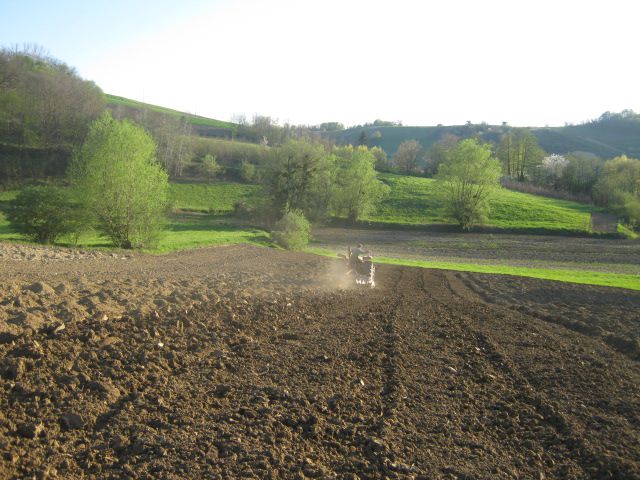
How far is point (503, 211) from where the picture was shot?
75.0 meters

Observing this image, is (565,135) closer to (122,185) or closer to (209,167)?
(209,167)

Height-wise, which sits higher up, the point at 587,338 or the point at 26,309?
the point at 26,309

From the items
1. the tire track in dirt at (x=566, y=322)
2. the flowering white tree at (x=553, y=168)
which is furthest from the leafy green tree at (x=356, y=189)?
the flowering white tree at (x=553, y=168)

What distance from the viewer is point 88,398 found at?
7.01 meters

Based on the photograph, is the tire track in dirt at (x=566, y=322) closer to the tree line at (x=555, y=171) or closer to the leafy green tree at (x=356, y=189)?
the leafy green tree at (x=356, y=189)

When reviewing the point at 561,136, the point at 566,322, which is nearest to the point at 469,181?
the point at 566,322

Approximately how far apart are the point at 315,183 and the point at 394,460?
56.5 m

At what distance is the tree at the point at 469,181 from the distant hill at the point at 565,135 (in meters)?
90.7

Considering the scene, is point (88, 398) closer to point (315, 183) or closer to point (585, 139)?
point (315, 183)

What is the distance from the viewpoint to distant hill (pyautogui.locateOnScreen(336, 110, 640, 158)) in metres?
148

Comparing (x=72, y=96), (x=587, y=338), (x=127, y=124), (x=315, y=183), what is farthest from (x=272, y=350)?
(x=72, y=96)

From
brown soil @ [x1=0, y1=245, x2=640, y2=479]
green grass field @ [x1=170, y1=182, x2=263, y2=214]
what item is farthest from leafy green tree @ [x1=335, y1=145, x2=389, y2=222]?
brown soil @ [x1=0, y1=245, x2=640, y2=479]

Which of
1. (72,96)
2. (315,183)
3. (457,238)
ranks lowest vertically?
(457,238)

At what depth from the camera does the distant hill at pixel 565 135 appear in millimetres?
148500
